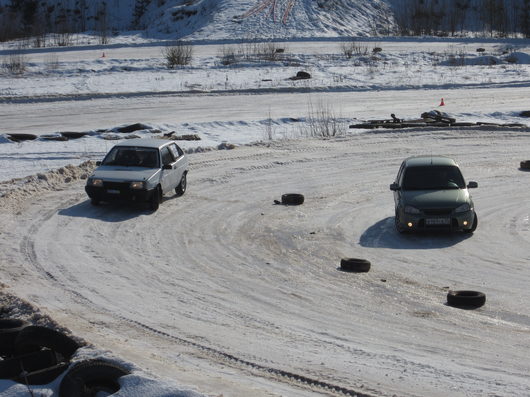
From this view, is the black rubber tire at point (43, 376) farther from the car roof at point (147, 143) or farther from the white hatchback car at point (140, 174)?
the car roof at point (147, 143)

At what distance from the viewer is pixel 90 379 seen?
9.11 m

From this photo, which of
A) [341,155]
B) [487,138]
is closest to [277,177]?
[341,155]

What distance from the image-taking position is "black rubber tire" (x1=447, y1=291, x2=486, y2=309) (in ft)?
46.1

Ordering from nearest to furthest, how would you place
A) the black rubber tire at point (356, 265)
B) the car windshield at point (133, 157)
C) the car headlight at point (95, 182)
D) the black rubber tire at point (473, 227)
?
the black rubber tire at point (356, 265) → the black rubber tire at point (473, 227) → the car headlight at point (95, 182) → the car windshield at point (133, 157)

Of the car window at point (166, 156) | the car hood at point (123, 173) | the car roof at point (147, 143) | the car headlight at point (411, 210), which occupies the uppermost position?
the car roof at point (147, 143)

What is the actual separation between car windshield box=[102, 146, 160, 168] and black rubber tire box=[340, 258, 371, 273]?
7.14m

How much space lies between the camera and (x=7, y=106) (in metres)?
36.7

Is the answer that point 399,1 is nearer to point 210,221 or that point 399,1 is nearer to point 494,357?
point 210,221

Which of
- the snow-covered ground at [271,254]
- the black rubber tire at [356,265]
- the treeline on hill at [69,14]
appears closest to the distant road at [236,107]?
the snow-covered ground at [271,254]

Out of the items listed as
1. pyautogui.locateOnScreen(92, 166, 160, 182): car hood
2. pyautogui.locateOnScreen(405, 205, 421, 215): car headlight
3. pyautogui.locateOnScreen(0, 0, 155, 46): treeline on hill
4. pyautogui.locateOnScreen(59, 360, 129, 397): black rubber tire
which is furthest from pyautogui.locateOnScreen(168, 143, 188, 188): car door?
pyautogui.locateOnScreen(0, 0, 155, 46): treeline on hill

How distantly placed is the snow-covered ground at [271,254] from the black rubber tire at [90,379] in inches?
9.1

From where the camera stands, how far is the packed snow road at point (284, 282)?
11.0 m

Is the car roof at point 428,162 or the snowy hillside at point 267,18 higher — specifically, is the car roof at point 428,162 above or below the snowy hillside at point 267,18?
below

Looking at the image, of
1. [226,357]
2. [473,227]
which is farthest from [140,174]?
[226,357]
